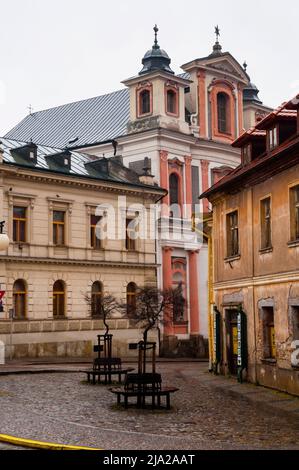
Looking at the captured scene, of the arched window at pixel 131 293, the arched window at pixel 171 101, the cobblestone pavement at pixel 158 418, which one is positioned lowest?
the cobblestone pavement at pixel 158 418

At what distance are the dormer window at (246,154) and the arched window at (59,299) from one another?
1704cm

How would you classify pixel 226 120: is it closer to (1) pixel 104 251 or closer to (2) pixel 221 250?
(1) pixel 104 251

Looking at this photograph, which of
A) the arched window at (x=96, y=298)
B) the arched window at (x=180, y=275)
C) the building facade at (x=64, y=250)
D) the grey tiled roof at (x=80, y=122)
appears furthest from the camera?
the grey tiled roof at (x=80, y=122)

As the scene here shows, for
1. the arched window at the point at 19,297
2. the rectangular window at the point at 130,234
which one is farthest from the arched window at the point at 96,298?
the arched window at the point at 19,297

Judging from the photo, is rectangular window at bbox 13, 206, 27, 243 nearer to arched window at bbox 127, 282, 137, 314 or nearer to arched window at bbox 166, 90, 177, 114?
arched window at bbox 127, 282, 137, 314

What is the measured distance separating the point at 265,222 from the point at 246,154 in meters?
3.14

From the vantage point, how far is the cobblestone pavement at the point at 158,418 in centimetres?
1347

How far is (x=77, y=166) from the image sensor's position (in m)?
43.3

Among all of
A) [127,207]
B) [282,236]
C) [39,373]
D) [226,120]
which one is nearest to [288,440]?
[282,236]

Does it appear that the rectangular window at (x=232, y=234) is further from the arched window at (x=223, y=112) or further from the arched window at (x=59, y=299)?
the arched window at (x=223, y=112)

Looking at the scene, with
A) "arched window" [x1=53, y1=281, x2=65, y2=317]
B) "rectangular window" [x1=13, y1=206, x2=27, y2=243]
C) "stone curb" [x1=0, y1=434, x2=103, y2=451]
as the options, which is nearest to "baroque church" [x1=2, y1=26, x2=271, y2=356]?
"rectangular window" [x1=13, y1=206, x2=27, y2=243]

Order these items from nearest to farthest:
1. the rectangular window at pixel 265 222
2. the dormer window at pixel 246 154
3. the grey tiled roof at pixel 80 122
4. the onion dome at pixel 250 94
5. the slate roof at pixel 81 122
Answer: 1. the rectangular window at pixel 265 222
2. the dormer window at pixel 246 154
3. the slate roof at pixel 81 122
4. the grey tiled roof at pixel 80 122
5. the onion dome at pixel 250 94

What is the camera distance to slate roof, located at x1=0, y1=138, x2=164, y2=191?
3969 cm
